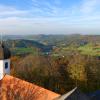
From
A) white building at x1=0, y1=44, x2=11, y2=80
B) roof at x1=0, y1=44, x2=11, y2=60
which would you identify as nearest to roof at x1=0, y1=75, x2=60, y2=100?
white building at x1=0, y1=44, x2=11, y2=80

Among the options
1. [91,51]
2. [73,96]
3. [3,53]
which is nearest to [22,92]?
[73,96]

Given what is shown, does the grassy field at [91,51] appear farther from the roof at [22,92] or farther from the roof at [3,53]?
the roof at [22,92]

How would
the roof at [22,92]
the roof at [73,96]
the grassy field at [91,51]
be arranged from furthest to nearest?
1. the grassy field at [91,51]
2. the roof at [22,92]
3. the roof at [73,96]

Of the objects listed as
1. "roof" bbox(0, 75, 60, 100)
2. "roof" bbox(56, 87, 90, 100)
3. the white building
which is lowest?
"roof" bbox(0, 75, 60, 100)

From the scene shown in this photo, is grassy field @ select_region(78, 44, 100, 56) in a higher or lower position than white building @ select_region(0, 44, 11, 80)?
lower

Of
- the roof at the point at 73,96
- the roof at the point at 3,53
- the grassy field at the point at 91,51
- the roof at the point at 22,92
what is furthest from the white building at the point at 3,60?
the grassy field at the point at 91,51

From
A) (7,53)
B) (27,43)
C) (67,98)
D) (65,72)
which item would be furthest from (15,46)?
(67,98)

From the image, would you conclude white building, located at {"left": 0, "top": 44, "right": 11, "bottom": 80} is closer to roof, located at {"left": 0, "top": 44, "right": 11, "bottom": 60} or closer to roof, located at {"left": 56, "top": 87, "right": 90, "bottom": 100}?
roof, located at {"left": 0, "top": 44, "right": 11, "bottom": 60}

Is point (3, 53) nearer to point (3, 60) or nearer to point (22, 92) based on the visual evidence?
point (3, 60)

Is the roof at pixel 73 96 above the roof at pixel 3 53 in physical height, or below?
below
